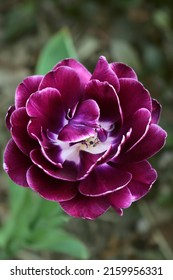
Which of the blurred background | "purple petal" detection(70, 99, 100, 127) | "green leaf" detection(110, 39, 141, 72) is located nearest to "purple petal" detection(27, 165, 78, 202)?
"purple petal" detection(70, 99, 100, 127)

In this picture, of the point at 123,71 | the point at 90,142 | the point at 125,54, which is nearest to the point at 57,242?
the point at 90,142

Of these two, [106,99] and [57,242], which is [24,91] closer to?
[106,99]

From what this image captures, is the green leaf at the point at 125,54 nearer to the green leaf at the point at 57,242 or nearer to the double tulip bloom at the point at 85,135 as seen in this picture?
the green leaf at the point at 57,242

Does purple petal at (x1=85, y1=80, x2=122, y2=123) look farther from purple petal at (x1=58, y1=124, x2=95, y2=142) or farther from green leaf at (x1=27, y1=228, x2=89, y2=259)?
green leaf at (x1=27, y1=228, x2=89, y2=259)

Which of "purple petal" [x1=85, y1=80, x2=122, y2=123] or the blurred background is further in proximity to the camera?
the blurred background

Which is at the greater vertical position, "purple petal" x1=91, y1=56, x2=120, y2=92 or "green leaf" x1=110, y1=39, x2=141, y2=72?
"purple petal" x1=91, y1=56, x2=120, y2=92

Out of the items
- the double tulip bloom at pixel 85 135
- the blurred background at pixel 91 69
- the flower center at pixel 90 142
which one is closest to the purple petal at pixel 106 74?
the double tulip bloom at pixel 85 135
